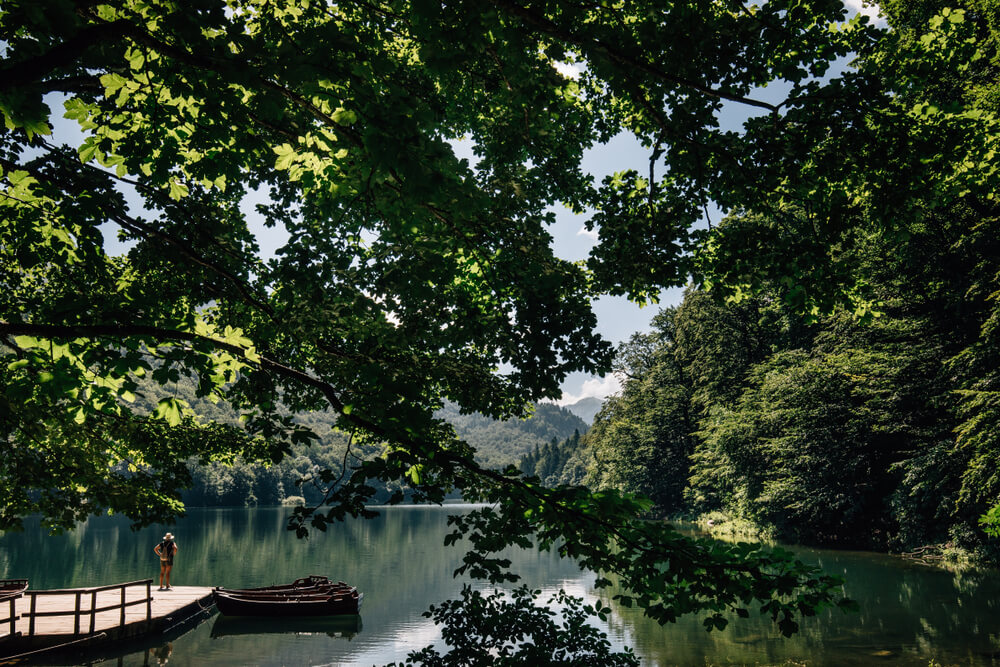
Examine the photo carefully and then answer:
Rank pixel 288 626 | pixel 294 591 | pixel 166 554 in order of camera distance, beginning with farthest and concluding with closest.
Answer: pixel 294 591 < pixel 166 554 < pixel 288 626

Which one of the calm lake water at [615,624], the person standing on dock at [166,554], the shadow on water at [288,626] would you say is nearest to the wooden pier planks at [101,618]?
the person standing on dock at [166,554]

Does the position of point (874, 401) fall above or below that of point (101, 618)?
above

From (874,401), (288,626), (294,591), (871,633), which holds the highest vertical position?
(874,401)

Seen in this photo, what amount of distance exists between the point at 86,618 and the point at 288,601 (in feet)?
17.9

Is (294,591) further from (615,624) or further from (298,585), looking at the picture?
(615,624)

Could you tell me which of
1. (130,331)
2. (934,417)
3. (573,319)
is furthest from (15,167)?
(934,417)

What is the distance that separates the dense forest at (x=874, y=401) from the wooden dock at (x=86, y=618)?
15.3m

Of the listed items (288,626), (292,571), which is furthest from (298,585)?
(292,571)

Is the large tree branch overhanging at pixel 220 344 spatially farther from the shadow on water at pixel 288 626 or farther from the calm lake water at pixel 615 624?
the shadow on water at pixel 288 626

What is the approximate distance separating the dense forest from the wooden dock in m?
15.3

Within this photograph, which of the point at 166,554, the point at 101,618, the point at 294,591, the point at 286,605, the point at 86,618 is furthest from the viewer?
the point at 294,591

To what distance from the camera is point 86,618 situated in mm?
13633

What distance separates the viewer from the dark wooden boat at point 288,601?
16859 mm

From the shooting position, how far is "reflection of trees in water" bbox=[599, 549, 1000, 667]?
38.6 feet
